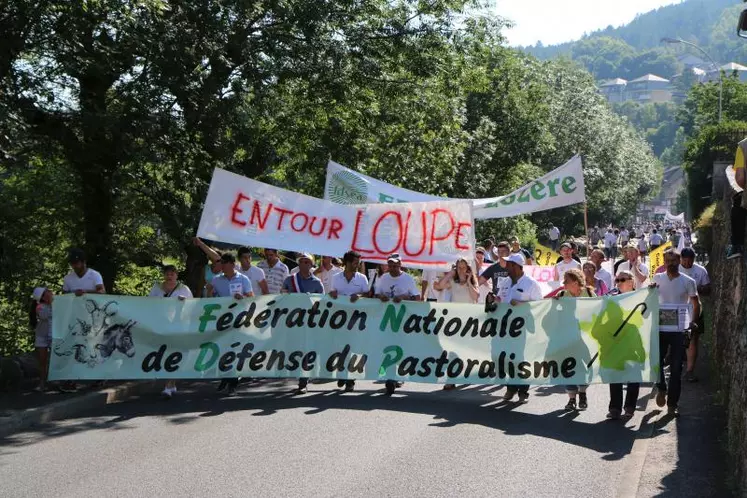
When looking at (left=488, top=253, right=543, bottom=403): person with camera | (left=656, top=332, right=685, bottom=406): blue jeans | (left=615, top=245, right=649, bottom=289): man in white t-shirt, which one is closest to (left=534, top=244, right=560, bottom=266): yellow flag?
(left=615, top=245, right=649, bottom=289): man in white t-shirt

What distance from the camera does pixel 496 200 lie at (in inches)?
664

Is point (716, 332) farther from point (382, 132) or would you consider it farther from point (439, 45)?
point (382, 132)

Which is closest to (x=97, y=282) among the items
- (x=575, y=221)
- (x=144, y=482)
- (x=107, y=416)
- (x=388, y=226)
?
(x=107, y=416)

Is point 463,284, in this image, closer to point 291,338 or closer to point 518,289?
point 518,289

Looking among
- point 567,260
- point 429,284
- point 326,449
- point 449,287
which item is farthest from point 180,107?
point 326,449

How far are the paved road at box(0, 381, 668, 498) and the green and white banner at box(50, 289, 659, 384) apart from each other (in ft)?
1.28

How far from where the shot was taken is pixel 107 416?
10.9 metres

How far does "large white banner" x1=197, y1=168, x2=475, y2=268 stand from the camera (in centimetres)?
1244

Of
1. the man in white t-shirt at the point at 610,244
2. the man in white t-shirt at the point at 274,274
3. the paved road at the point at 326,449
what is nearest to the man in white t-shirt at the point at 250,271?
the man in white t-shirt at the point at 274,274

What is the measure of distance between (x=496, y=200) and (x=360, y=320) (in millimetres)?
5524

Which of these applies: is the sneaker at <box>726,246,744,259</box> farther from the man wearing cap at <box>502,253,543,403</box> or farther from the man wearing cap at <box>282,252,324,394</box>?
the man wearing cap at <box>282,252,324,394</box>

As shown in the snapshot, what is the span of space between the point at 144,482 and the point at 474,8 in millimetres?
16623

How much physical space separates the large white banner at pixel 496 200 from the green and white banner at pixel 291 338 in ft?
11.9

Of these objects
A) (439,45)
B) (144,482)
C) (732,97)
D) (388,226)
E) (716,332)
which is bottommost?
(144,482)
